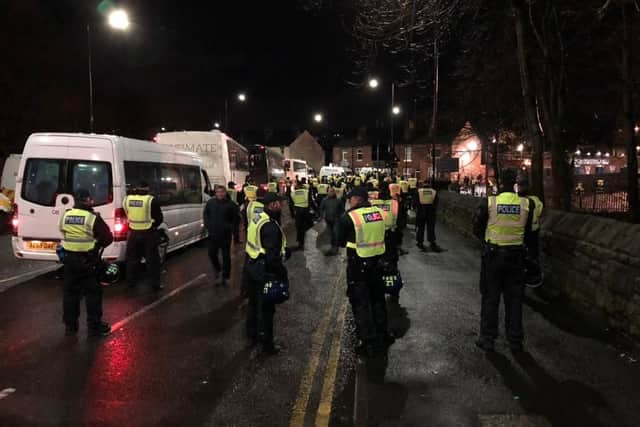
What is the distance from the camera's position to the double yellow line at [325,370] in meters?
4.09

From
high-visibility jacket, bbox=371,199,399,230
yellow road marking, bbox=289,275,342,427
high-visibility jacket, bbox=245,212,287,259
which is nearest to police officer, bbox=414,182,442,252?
high-visibility jacket, bbox=371,199,399,230

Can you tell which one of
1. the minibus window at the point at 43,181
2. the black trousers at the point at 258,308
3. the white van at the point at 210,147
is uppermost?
the white van at the point at 210,147

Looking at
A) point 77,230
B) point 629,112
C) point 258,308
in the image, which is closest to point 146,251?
point 77,230

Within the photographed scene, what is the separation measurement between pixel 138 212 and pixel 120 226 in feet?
2.13

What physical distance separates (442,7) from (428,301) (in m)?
5.74

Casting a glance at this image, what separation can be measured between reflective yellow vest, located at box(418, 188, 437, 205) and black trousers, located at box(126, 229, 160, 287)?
7.14m

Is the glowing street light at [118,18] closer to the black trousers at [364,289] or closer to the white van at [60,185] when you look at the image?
the white van at [60,185]

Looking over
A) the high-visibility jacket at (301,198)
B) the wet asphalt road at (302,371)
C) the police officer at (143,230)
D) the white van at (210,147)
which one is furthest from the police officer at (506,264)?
the white van at (210,147)

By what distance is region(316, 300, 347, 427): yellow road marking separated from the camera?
4.06 metres

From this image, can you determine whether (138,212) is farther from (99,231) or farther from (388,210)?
(388,210)

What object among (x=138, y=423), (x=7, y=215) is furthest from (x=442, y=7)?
(x=7, y=215)

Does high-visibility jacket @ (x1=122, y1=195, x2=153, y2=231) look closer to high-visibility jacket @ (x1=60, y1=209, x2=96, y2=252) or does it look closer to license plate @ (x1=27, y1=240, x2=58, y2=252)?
license plate @ (x1=27, y1=240, x2=58, y2=252)

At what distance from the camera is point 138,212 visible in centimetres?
827

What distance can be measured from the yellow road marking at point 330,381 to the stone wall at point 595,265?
130 inches
